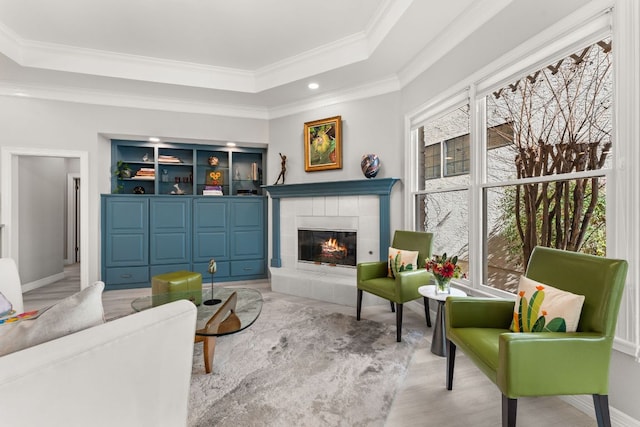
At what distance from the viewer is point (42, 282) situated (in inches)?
182

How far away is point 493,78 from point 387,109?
1463 millimetres

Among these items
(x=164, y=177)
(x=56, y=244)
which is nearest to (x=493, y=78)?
(x=164, y=177)

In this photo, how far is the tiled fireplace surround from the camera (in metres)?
3.66

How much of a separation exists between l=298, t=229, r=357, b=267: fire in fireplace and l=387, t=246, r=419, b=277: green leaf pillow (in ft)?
2.93

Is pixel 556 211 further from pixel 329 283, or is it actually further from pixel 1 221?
pixel 1 221

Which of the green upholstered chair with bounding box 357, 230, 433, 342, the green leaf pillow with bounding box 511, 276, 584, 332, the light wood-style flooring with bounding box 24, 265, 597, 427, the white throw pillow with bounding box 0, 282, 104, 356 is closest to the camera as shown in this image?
the white throw pillow with bounding box 0, 282, 104, 356

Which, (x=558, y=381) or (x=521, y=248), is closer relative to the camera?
(x=558, y=381)

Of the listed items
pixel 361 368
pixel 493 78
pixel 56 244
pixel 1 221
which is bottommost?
pixel 361 368

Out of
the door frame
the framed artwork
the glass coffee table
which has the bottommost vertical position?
the glass coffee table

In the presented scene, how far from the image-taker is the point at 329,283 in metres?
3.78

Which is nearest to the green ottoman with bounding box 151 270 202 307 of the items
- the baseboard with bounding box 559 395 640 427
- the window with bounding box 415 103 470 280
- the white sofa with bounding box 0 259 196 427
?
the white sofa with bounding box 0 259 196 427

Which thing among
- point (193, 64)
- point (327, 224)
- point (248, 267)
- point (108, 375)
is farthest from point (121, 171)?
point (108, 375)

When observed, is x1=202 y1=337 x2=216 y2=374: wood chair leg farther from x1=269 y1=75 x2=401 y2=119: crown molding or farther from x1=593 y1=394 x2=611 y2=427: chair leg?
x1=269 y1=75 x2=401 y2=119: crown molding

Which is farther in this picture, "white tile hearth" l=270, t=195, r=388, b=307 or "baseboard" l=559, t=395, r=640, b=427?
"white tile hearth" l=270, t=195, r=388, b=307
